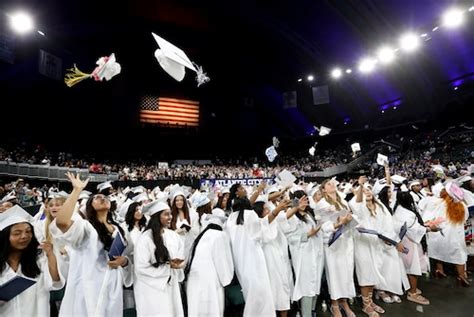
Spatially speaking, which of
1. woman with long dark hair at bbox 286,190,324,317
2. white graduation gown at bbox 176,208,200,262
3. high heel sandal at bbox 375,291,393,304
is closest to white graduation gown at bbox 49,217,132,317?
white graduation gown at bbox 176,208,200,262

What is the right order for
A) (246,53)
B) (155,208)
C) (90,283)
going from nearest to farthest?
(90,283) → (155,208) → (246,53)

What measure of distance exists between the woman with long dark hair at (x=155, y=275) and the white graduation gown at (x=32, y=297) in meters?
0.68

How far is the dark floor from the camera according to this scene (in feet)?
12.7

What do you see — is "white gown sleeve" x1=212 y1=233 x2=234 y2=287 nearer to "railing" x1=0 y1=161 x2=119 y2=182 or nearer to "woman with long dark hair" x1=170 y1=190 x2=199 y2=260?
"woman with long dark hair" x1=170 y1=190 x2=199 y2=260

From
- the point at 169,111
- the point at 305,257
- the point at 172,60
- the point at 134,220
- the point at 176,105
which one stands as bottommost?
the point at 305,257

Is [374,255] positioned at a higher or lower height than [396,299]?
higher

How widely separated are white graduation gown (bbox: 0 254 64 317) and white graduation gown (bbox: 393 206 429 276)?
4.66 metres

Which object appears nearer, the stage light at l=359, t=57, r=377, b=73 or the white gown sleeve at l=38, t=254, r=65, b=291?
the white gown sleeve at l=38, t=254, r=65, b=291

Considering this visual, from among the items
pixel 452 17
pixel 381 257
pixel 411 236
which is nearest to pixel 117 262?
pixel 381 257

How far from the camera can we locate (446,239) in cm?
502

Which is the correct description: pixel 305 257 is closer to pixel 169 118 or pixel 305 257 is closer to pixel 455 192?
pixel 455 192

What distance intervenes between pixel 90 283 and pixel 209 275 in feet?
3.80

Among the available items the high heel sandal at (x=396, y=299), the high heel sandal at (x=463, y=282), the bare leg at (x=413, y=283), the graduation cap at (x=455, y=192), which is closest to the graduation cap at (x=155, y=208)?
the high heel sandal at (x=396, y=299)

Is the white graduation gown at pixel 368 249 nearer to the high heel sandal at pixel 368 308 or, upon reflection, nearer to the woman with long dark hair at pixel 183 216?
the high heel sandal at pixel 368 308
